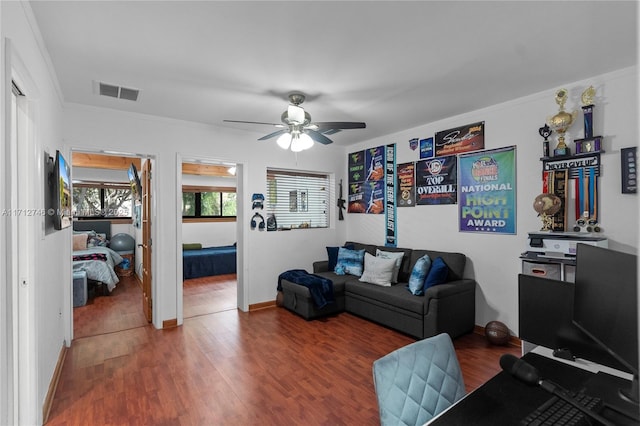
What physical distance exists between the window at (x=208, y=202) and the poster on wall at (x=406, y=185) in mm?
5277

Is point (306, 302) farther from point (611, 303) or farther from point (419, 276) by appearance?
point (611, 303)

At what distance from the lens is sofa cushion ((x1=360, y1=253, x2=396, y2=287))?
13.1 ft

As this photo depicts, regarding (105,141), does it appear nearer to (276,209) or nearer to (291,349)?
(276,209)

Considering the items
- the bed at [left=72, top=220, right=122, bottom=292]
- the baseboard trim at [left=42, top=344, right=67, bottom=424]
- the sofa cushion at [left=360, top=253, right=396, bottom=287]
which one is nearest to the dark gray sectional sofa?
the sofa cushion at [left=360, top=253, right=396, bottom=287]

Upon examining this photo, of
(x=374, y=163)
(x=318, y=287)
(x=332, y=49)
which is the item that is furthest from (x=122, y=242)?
(x=332, y=49)

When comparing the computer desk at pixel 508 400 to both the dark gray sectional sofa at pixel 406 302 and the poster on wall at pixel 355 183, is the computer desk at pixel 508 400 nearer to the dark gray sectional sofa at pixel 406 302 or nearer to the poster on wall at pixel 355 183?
the dark gray sectional sofa at pixel 406 302

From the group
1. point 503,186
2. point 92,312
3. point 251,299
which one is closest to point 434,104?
point 503,186

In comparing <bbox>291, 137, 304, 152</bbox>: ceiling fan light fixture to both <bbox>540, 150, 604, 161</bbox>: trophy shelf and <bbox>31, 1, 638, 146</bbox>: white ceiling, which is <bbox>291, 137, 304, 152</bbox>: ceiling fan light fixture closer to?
<bbox>31, 1, 638, 146</bbox>: white ceiling

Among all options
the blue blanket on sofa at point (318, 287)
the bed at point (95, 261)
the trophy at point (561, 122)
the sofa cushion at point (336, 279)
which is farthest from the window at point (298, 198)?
the trophy at point (561, 122)

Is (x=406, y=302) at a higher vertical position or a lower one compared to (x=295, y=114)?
lower

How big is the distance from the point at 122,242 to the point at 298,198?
4.40m

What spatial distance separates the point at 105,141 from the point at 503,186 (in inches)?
172

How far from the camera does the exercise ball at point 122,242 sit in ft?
22.5

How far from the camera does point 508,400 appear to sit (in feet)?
3.65
